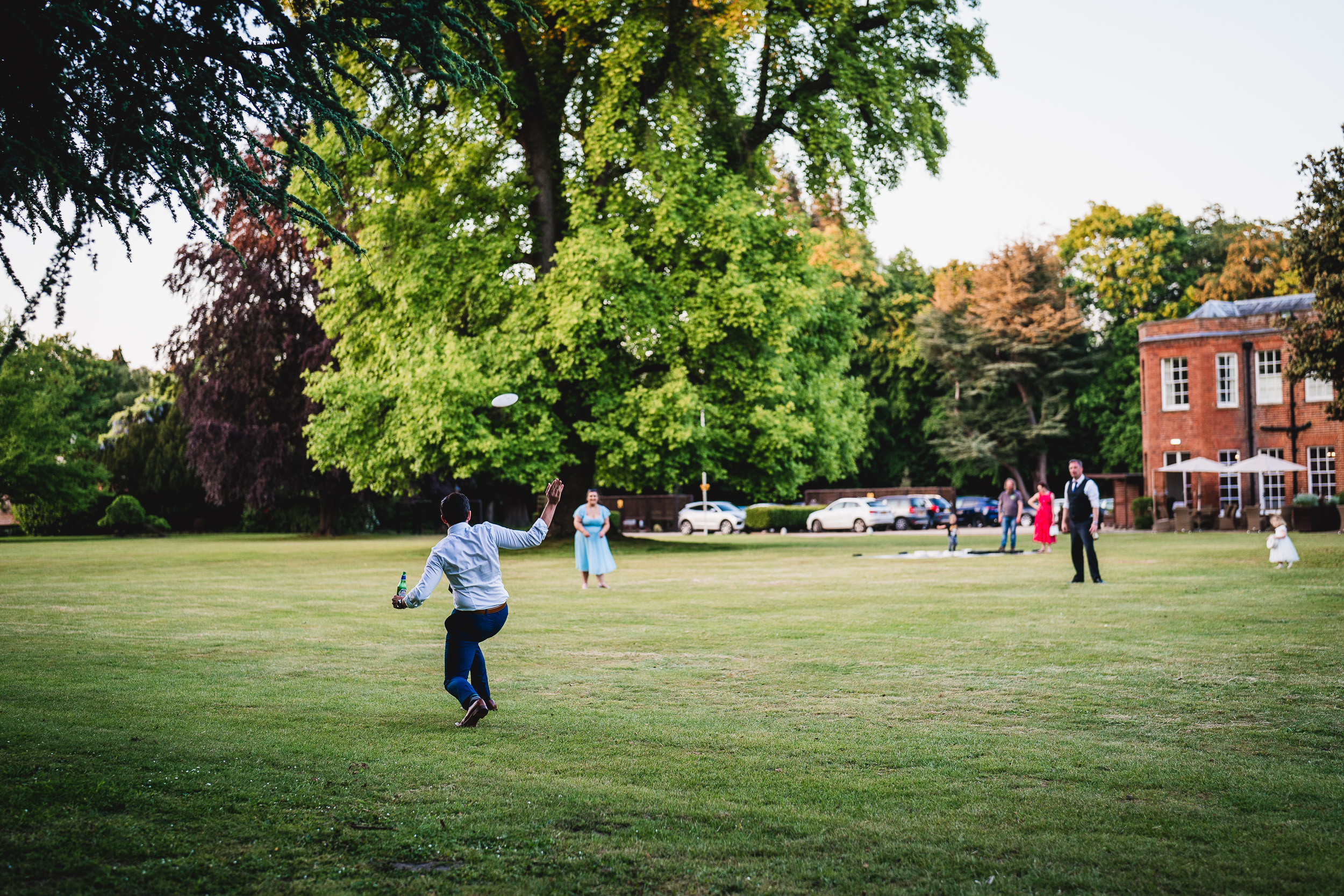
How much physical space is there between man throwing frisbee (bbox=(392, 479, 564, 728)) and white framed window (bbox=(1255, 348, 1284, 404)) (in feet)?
158

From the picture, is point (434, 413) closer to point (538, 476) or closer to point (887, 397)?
point (538, 476)

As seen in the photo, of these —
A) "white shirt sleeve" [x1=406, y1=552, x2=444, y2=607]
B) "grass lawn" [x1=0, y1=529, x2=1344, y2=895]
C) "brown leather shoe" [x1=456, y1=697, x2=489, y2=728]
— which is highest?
"white shirt sleeve" [x1=406, y1=552, x2=444, y2=607]

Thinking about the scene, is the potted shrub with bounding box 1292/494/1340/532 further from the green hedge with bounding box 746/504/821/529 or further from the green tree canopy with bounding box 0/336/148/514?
the green tree canopy with bounding box 0/336/148/514

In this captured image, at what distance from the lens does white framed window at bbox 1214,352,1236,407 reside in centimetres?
A: 4944

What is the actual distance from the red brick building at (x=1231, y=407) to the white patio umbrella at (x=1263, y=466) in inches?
82.5

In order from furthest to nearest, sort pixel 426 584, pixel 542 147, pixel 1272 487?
pixel 1272 487, pixel 542 147, pixel 426 584

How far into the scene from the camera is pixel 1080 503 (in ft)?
63.6

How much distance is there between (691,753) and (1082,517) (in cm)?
1416

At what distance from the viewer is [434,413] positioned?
98.1 ft

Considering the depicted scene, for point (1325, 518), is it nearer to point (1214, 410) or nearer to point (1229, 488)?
point (1229, 488)

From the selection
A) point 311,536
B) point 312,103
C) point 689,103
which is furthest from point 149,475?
point 312,103

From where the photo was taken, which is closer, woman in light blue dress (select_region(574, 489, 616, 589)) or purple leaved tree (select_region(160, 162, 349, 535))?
woman in light blue dress (select_region(574, 489, 616, 589))

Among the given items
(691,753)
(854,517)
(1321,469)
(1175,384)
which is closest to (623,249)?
(691,753)

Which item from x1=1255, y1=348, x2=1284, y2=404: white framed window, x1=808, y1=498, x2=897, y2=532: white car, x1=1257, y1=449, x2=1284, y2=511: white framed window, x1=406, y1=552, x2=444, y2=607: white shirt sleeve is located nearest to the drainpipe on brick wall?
x1=1255, y1=348, x2=1284, y2=404: white framed window
